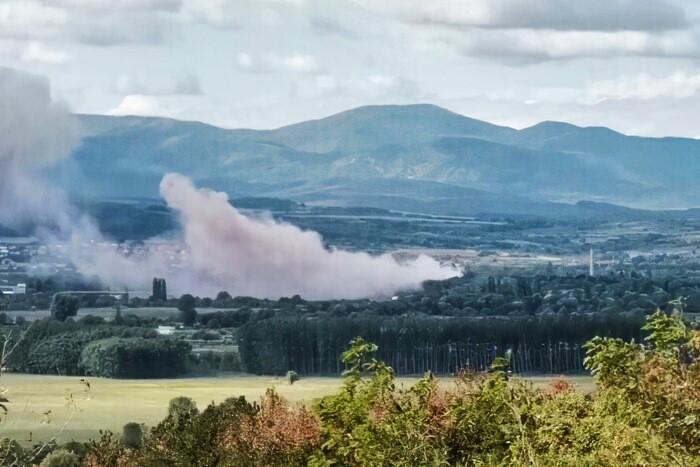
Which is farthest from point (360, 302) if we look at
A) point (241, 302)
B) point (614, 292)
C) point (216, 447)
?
point (216, 447)

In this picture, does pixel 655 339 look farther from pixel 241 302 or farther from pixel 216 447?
pixel 241 302

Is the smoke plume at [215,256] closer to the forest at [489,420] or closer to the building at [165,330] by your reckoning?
the building at [165,330]

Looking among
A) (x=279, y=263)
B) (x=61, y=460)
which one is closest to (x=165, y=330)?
(x=279, y=263)

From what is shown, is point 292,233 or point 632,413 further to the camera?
point 292,233

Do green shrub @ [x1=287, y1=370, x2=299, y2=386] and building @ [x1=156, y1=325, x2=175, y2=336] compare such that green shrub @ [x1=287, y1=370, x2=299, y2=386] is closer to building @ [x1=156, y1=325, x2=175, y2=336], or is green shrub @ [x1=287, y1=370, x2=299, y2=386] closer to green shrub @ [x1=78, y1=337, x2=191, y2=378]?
green shrub @ [x1=78, y1=337, x2=191, y2=378]

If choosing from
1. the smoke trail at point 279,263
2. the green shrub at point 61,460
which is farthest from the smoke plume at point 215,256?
the green shrub at point 61,460

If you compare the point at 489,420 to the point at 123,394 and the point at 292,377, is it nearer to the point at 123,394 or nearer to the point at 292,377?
the point at 123,394
